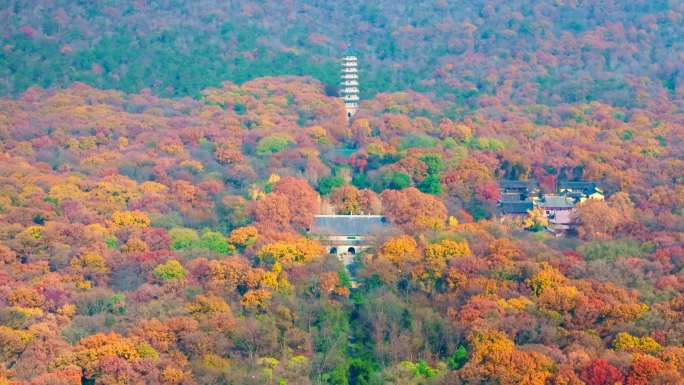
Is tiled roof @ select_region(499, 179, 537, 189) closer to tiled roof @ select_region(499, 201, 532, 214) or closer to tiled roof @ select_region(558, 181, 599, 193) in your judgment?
tiled roof @ select_region(558, 181, 599, 193)

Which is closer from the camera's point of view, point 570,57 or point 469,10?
point 570,57

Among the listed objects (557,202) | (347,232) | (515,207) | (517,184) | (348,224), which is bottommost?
(347,232)

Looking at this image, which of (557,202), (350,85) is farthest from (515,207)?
(350,85)

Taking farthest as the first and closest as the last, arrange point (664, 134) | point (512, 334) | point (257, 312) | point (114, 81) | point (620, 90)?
point (114, 81), point (620, 90), point (664, 134), point (257, 312), point (512, 334)

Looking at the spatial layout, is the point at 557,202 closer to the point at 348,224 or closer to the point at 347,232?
the point at 348,224

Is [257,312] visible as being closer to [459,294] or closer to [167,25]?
[459,294]

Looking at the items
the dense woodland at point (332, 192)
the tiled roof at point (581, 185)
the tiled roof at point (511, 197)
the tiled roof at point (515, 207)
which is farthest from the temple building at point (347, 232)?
the tiled roof at point (581, 185)

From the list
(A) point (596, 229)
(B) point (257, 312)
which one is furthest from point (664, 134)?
(B) point (257, 312)

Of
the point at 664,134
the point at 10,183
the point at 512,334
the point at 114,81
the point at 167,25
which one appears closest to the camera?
the point at 512,334

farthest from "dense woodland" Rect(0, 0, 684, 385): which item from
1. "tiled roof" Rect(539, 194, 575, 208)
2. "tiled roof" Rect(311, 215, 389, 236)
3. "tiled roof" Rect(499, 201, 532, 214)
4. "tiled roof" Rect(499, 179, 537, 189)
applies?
"tiled roof" Rect(539, 194, 575, 208)
